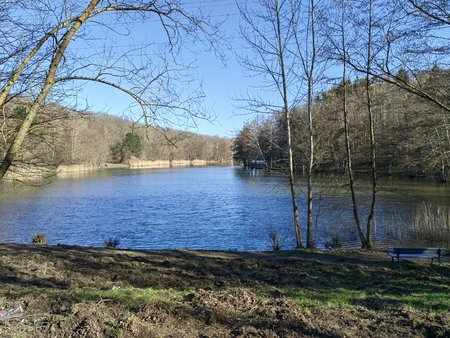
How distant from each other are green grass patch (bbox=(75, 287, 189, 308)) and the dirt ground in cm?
1

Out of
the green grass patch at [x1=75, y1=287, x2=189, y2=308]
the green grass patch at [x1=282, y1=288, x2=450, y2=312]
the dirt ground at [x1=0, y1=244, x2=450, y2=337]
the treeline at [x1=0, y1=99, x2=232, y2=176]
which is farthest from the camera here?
the treeline at [x1=0, y1=99, x2=232, y2=176]

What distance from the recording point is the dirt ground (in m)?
3.86

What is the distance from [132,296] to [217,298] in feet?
3.40

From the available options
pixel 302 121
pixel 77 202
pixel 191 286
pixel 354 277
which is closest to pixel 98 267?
pixel 191 286

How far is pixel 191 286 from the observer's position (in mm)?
6242

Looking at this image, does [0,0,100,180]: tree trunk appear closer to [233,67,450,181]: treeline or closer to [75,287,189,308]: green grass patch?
[75,287,189,308]: green grass patch

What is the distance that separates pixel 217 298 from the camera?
4656 mm

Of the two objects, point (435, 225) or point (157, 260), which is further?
point (435, 225)

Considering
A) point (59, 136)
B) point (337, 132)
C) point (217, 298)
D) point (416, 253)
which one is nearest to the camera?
point (217, 298)

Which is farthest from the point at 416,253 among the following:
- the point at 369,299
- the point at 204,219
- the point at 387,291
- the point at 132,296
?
the point at 204,219

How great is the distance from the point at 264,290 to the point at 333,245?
8860mm

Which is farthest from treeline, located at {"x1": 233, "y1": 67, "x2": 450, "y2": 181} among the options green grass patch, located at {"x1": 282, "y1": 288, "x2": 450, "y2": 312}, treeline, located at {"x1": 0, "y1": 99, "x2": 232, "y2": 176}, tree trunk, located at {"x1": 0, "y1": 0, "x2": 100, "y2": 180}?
tree trunk, located at {"x1": 0, "y1": 0, "x2": 100, "y2": 180}

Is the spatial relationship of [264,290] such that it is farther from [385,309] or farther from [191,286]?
[385,309]

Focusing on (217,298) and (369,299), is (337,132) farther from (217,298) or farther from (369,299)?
(217,298)
